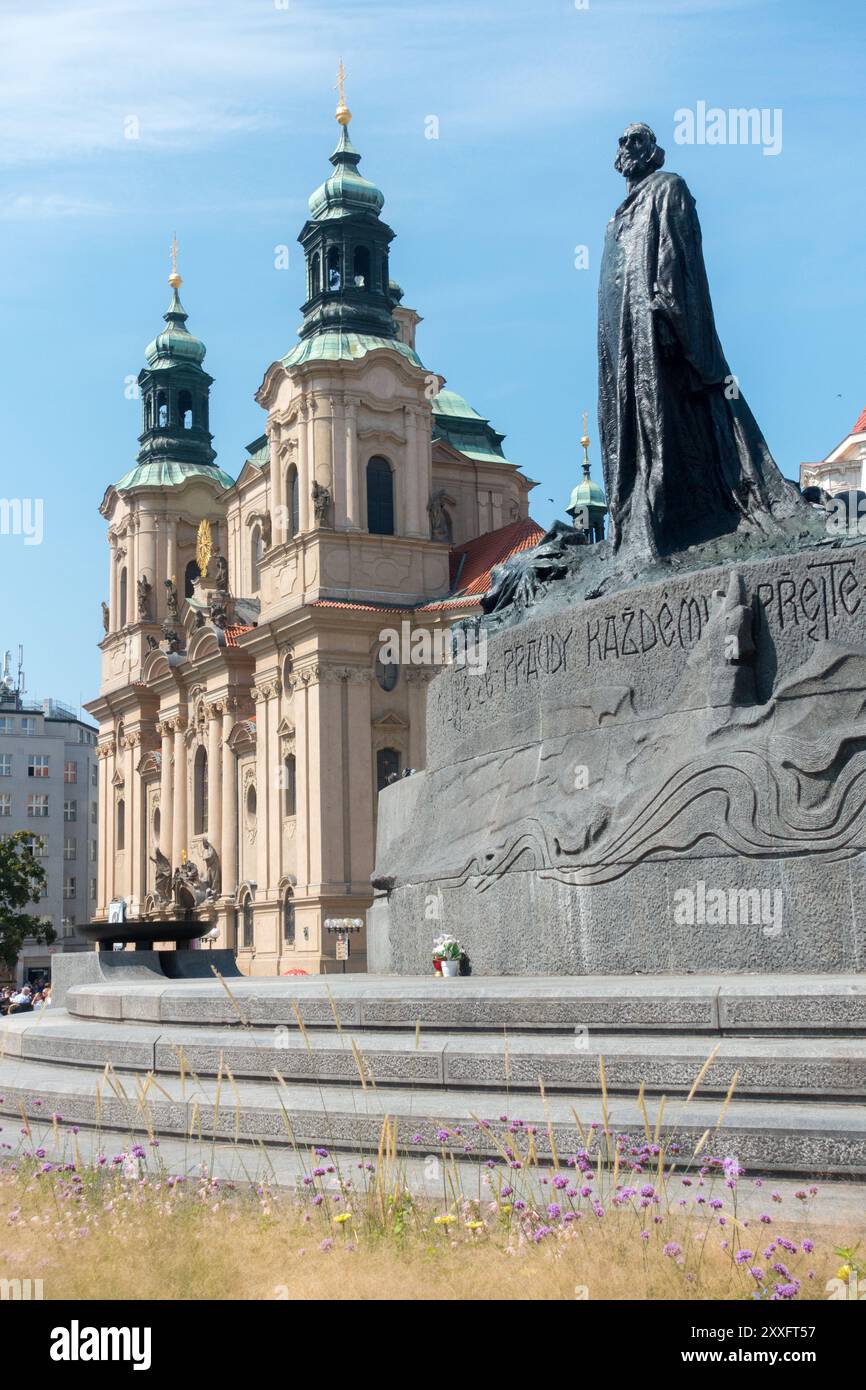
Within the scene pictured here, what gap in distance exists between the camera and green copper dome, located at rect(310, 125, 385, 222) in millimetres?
58875

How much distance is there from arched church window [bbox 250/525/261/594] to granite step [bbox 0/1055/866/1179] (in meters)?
55.5

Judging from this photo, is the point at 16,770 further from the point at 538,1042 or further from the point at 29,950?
the point at 538,1042

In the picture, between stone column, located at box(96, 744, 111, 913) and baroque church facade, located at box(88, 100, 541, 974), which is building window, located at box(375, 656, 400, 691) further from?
stone column, located at box(96, 744, 111, 913)

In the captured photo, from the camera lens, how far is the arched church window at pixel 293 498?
56344 mm

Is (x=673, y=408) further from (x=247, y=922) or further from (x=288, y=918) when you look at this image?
(x=247, y=922)

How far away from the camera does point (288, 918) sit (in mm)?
51906

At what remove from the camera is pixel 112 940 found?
15.5m

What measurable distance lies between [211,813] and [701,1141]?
54.9 m

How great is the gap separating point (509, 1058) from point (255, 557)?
5800cm

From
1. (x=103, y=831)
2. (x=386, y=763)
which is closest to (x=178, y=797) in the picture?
(x=103, y=831)

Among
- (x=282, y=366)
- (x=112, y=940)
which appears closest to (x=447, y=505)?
(x=282, y=366)

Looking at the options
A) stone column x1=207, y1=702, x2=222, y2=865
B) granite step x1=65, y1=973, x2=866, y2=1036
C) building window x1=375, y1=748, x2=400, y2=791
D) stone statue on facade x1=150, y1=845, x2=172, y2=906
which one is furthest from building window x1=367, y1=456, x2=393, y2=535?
granite step x1=65, y1=973, x2=866, y2=1036

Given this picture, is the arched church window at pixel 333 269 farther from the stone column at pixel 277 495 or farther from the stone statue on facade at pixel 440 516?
the stone statue on facade at pixel 440 516

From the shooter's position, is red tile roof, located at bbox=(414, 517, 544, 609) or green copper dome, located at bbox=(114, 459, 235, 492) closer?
red tile roof, located at bbox=(414, 517, 544, 609)
